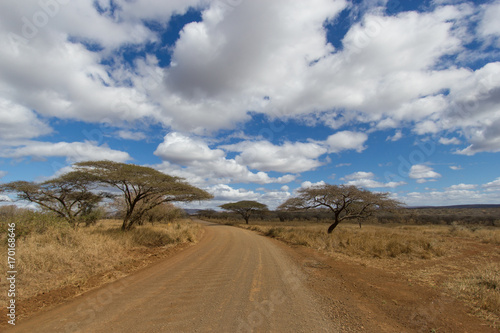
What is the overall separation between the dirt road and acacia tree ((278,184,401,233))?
42.1 feet

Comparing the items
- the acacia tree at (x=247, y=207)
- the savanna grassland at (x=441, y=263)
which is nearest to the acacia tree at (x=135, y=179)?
the savanna grassland at (x=441, y=263)

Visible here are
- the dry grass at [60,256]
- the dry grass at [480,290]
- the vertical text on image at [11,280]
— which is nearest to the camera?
the vertical text on image at [11,280]

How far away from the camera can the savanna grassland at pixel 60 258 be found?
6054 mm

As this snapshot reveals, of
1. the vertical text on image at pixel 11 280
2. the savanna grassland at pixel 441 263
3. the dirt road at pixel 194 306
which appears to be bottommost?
the savanna grassland at pixel 441 263

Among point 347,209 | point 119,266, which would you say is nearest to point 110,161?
point 119,266

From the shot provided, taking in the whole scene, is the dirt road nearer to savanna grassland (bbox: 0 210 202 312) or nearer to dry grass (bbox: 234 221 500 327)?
savanna grassland (bbox: 0 210 202 312)

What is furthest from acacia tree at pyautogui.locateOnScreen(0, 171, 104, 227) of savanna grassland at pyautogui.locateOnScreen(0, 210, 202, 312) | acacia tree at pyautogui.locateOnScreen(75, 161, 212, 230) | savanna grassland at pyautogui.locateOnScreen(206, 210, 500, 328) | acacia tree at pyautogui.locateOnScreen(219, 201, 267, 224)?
acacia tree at pyautogui.locateOnScreen(219, 201, 267, 224)

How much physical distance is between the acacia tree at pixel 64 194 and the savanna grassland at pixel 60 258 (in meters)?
5.13

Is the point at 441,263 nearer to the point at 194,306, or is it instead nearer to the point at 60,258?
the point at 194,306

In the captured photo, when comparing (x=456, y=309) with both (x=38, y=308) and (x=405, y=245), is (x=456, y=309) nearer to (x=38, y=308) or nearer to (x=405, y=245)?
(x=405, y=245)

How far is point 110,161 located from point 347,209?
1880 centimetres

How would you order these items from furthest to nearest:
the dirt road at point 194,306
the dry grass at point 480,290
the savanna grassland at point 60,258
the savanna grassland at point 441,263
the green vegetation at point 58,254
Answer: the green vegetation at point 58,254 < the savanna grassland at point 60,258 < the savanna grassland at point 441,263 < the dry grass at point 480,290 < the dirt road at point 194,306

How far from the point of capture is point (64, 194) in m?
18.2

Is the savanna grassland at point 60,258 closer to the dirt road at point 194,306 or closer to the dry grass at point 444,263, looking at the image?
the dirt road at point 194,306
